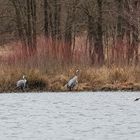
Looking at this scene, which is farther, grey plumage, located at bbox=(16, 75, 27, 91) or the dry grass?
the dry grass

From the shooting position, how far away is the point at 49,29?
113 ft

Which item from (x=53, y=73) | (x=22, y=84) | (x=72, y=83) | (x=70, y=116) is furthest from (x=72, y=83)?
(x=70, y=116)

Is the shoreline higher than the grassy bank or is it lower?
lower

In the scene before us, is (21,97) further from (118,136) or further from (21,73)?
(118,136)

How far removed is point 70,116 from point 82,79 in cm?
799

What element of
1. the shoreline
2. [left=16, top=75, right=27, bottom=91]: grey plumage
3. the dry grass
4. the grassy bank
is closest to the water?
[left=16, top=75, right=27, bottom=91]: grey plumage

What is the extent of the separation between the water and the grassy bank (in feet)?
4.13

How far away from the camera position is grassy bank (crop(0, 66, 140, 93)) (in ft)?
77.1

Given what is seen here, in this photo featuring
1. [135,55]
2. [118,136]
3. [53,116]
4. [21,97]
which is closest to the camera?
[118,136]

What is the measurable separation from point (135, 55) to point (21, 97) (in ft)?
19.8

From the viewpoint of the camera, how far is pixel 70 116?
16.3m

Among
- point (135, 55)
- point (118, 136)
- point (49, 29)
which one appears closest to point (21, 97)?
point (135, 55)

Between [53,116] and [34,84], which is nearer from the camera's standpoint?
[53,116]

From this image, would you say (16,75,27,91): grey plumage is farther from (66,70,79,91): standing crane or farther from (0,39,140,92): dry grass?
(66,70,79,91): standing crane
